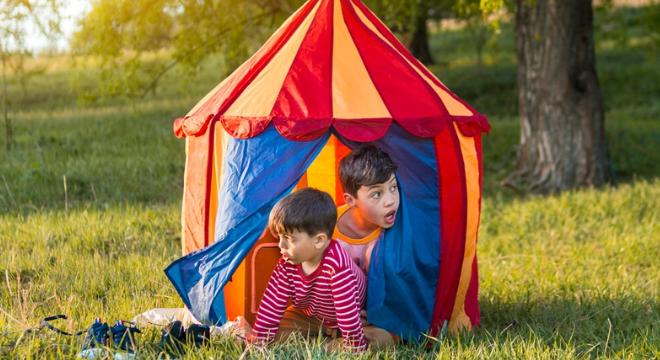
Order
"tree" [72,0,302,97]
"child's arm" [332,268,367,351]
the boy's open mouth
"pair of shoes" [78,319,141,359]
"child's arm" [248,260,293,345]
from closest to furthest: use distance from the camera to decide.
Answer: "pair of shoes" [78,319,141,359]
"child's arm" [332,268,367,351]
"child's arm" [248,260,293,345]
the boy's open mouth
"tree" [72,0,302,97]

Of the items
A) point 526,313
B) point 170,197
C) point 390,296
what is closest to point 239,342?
point 390,296

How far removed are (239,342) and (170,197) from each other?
4647 mm

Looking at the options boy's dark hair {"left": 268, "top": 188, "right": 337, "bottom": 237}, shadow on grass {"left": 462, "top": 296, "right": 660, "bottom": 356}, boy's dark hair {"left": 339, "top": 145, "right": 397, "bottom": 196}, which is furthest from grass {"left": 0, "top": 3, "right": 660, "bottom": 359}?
boy's dark hair {"left": 339, "top": 145, "right": 397, "bottom": 196}

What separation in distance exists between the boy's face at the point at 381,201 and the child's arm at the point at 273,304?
53 cm

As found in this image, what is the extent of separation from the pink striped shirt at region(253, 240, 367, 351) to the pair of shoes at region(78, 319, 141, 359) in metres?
0.59

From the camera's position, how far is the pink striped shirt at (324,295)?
4.06 meters

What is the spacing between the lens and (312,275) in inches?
163

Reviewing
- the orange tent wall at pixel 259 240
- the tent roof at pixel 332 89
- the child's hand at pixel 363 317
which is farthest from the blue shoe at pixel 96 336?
Answer: the child's hand at pixel 363 317

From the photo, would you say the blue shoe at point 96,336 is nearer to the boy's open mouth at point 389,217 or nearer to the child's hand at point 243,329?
the child's hand at point 243,329

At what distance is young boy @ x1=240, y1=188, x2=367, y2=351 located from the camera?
13.0 feet

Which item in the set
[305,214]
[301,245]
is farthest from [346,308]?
[305,214]

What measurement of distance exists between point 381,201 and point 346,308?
62cm

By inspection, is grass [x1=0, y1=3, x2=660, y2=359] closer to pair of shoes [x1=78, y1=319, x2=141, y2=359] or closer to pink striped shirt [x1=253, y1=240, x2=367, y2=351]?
pair of shoes [x1=78, y1=319, x2=141, y2=359]

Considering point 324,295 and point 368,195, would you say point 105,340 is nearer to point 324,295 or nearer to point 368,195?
point 324,295
